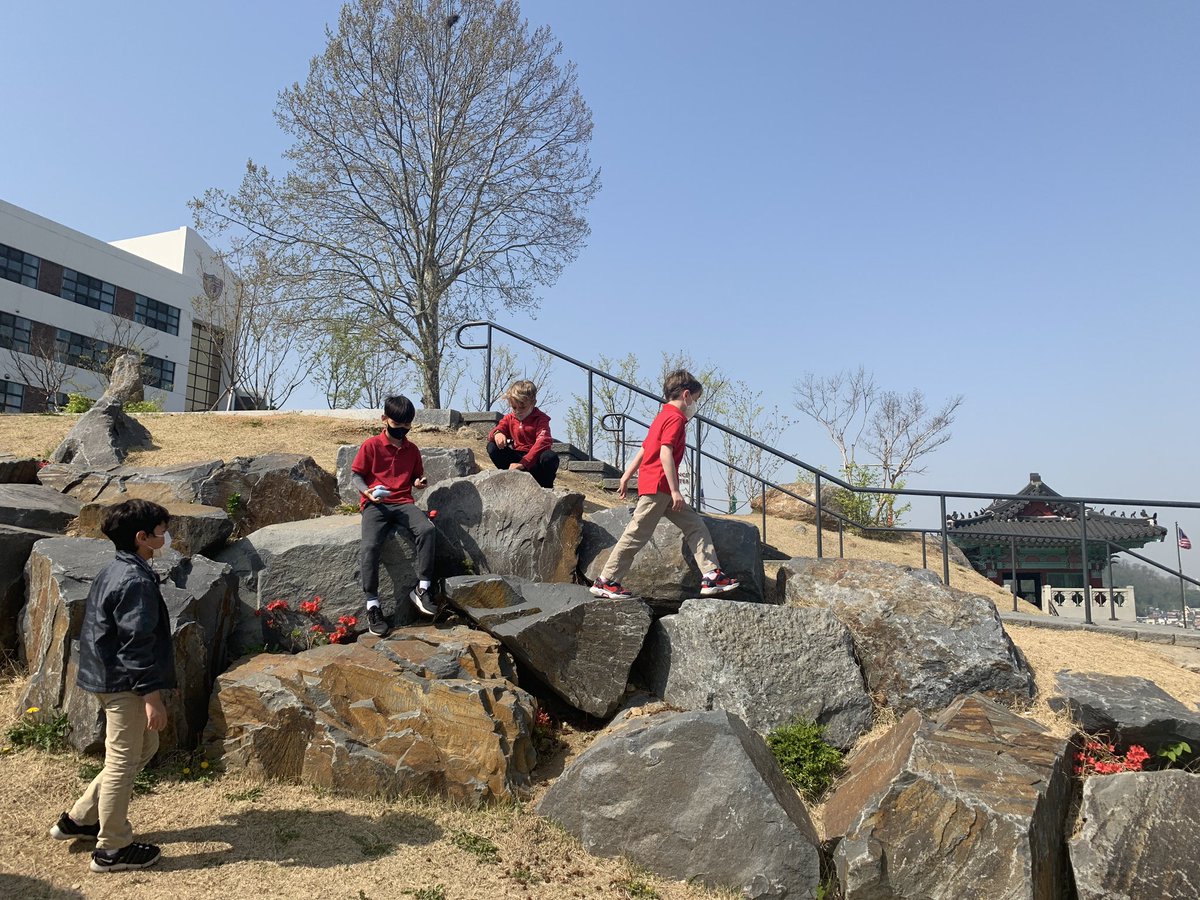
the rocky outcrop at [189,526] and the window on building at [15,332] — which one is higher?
the window on building at [15,332]

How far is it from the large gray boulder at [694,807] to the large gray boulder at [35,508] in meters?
4.78

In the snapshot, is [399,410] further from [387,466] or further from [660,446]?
[660,446]

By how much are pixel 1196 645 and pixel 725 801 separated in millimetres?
5435

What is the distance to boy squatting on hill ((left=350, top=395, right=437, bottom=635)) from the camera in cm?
593

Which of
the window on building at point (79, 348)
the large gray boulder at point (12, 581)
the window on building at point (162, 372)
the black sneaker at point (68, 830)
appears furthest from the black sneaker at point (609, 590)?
the window on building at point (162, 372)

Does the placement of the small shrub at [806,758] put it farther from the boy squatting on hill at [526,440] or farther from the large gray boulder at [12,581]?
the large gray boulder at [12,581]

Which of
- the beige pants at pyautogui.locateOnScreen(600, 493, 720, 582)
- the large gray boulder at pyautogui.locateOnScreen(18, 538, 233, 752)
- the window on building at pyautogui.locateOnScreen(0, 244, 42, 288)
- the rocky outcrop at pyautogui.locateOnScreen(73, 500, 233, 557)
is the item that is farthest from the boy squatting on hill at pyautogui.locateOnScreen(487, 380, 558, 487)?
the window on building at pyautogui.locateOnScreen(0, 244, 42, 288)

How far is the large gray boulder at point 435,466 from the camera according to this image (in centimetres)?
874

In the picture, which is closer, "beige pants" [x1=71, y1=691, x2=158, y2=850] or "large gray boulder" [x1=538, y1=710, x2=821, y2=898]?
"beige pants" [x1=71, y1=691, x2=158, y2=850]

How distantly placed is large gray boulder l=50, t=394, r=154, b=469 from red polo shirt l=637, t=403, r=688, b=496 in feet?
24.3

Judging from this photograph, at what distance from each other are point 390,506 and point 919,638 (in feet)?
13.4

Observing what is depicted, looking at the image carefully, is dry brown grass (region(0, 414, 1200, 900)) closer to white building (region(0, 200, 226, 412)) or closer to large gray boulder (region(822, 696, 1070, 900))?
large gray boulder (region(822, 696, 1070, 900))

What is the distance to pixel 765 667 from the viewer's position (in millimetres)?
5883

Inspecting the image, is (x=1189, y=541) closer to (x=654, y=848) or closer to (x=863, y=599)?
(x=863, y=599)
